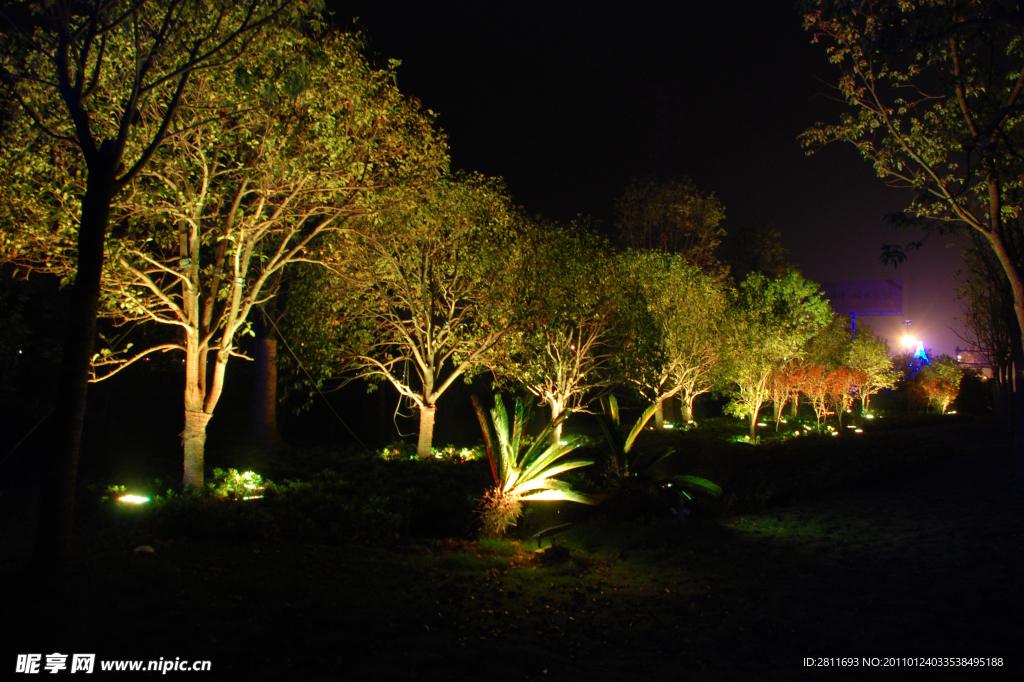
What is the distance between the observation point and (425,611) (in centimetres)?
614

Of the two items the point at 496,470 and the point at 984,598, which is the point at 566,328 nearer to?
the point at 496,470

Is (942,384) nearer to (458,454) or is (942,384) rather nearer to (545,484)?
(458,454)

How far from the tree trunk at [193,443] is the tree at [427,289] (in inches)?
185

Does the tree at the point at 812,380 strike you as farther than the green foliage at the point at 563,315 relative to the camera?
Yes

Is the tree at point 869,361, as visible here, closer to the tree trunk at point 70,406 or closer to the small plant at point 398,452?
the small plant at point 398,452

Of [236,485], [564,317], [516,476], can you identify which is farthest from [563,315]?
[236,485]

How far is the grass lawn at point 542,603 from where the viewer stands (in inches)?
191

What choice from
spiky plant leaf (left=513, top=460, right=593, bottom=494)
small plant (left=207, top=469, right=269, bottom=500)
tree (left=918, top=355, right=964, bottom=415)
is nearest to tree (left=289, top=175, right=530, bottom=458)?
small plant (left=207, top=469, right=269, bottom=500)

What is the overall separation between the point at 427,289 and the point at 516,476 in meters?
6.57

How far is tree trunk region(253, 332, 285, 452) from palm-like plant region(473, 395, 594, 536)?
8.28 m

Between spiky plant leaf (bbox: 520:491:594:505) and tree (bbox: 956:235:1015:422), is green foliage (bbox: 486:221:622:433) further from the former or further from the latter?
tree (bbox: 956:235:1015:422)

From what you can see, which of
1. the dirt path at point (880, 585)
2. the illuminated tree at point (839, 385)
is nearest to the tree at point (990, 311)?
the illuminated tree at point (839, 385)

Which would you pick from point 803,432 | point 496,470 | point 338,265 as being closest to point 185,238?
point 338,265

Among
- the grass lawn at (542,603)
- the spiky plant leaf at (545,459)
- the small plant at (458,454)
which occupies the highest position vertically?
the spiky plant leaf at (545,459)
